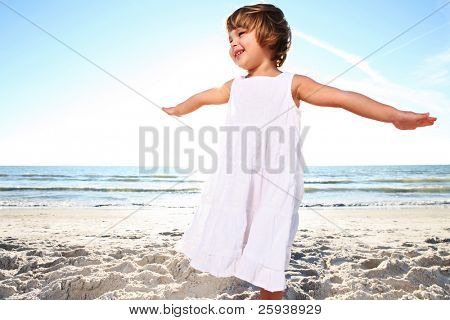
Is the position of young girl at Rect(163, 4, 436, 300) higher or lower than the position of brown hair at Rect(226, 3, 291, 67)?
lower

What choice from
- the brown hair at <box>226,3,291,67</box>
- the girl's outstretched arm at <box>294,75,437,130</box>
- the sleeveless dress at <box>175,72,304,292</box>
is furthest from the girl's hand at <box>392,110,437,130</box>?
the brown hair at <box>226,3,291,67</box>

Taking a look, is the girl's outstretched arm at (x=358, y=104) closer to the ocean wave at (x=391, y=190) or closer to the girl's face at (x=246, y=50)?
the girl's face at (x=246, y=50)

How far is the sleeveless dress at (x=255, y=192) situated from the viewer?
1.94 meters

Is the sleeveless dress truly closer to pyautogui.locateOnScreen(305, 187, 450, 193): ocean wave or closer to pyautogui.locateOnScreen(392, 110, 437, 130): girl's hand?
pyautogui.locateOnScreen(392, 110, 437, 130): girl's hand

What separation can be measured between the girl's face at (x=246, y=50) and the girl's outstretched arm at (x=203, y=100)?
0.16 metres

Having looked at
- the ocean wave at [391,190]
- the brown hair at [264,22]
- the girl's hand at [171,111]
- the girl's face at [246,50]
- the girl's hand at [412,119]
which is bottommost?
the ocean wave at [391,190]

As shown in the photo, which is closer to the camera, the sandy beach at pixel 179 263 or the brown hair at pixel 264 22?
the brown hair at pixel 264 22

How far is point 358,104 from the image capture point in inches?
73.9

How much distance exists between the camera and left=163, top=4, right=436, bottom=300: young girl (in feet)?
6.30

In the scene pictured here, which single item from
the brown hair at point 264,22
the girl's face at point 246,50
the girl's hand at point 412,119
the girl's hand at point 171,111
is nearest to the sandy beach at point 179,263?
the girl's hand at point 171,111

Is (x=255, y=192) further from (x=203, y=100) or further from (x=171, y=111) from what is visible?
(x=171, y=111)

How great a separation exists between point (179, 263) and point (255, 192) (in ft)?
4.61

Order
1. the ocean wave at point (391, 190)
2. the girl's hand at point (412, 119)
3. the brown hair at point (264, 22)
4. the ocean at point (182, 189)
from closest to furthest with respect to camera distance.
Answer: the girl's hand at point (412, 119)
the brown hair at point (264, 22)
the ocean at point (182, 189)
the ocean wave at point (391, 190)

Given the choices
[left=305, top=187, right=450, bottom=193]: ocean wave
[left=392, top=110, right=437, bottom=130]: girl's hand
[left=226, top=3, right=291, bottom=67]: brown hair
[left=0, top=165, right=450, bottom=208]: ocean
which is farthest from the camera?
[left=305, top=187, right=450, bottom=193]: ocean wave
